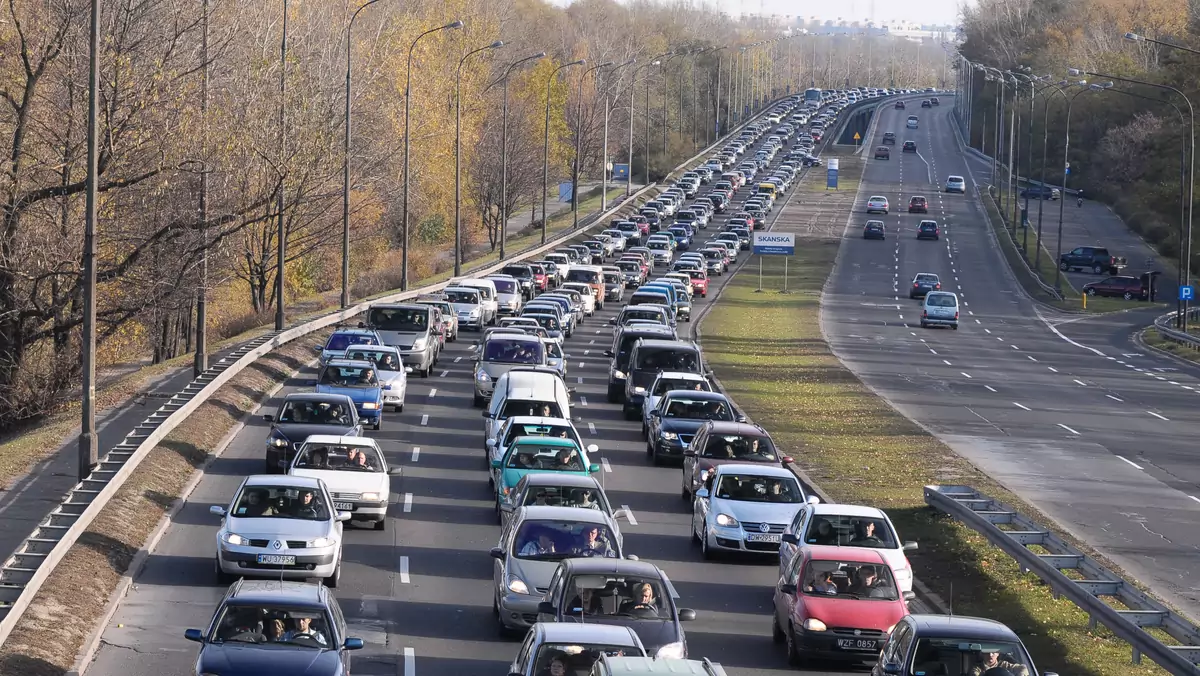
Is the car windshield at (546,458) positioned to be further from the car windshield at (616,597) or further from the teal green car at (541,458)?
the car windshield at (616,597)

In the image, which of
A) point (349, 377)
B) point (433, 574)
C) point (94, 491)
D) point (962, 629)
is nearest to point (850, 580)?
point (962, 629)

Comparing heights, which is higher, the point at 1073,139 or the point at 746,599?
the point at 1073,139

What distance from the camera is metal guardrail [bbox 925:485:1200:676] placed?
1512 cm

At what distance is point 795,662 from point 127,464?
1117 cm

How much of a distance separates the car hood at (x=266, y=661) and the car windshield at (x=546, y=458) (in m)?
10.3

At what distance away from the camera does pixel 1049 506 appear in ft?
89.7

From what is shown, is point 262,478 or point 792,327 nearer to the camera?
point 262,478

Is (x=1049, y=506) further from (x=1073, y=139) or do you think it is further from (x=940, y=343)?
(x=1073, y=139)

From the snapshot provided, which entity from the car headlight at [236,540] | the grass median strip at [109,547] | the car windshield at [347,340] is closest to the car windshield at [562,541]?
the car headlight at [236,540]

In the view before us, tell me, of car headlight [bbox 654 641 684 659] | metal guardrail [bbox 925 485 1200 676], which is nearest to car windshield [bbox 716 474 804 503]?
metal guardrail [bbox 925 485 1200 676]

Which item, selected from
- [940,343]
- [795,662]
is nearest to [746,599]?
[795,662]

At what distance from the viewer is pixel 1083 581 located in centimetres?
1808

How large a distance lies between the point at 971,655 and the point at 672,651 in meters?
3.04

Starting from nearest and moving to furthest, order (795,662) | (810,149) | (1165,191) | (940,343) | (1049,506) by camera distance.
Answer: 1. (795,662)
2. (1049,506)
3. (940,343)
4. (1165,191)
5. (810,149)
